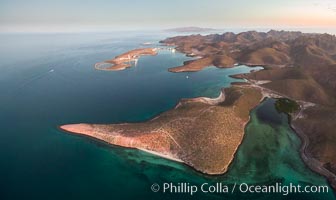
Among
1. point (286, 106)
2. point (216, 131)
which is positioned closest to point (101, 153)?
point (216, 131)

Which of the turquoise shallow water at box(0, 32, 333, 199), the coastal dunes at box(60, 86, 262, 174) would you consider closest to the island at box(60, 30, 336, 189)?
the coastal dunes at box(60, 86, 262, 174)

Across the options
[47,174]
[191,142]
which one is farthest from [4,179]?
[191,142]

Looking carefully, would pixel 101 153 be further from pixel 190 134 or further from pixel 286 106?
pixel 286 106

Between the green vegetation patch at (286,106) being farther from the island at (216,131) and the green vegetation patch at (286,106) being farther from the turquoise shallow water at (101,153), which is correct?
the turquoise shallow water at (101,153)

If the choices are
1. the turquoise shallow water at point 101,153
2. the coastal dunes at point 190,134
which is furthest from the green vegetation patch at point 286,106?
the coastal dunes at point 190,134

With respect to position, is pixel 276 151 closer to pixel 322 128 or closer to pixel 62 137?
pixel 322 128
